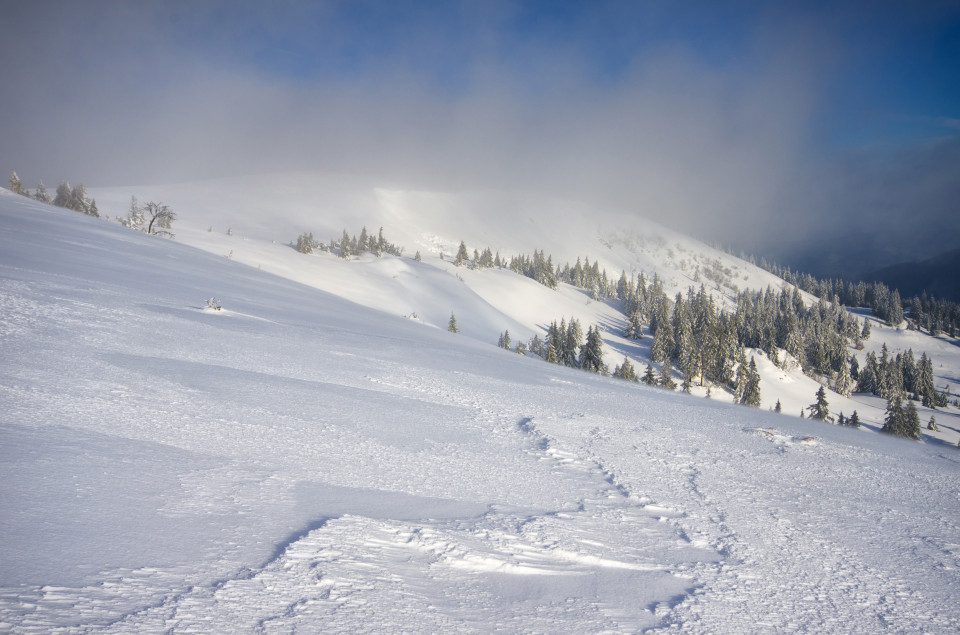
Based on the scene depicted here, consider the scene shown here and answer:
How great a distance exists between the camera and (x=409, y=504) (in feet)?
15.0

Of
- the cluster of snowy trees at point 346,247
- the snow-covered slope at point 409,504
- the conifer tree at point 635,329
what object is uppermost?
the cluster of snowy trees at point 346,247

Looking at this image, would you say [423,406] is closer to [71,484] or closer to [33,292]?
[71,484]

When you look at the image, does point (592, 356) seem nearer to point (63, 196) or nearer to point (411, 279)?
point (411, 279)

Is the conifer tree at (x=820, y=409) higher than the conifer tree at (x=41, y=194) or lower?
lower

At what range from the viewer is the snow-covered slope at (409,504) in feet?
9.90

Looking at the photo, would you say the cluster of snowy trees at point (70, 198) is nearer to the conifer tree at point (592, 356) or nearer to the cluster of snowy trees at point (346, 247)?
the cluster of snowy trees at point (346, 247)

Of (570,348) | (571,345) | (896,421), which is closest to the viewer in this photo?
(896,421)

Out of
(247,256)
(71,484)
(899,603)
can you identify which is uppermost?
→ (247,256)

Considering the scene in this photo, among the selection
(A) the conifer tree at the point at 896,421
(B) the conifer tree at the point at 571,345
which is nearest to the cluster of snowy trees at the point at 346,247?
(B) the conifer tree at the point at 571,345

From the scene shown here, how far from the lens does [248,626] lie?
8.68 ft

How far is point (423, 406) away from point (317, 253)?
77.9 m

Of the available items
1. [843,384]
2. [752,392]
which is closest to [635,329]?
[752,392]

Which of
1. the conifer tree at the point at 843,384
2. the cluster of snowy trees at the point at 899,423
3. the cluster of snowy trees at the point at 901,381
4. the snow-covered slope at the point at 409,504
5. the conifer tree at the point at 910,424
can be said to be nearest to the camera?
the snow-covered slope at the point at 409,504

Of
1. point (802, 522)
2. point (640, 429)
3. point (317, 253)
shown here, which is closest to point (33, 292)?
point (640, 429)
